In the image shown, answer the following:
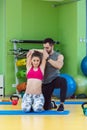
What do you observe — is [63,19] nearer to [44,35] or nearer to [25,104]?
[44,35]

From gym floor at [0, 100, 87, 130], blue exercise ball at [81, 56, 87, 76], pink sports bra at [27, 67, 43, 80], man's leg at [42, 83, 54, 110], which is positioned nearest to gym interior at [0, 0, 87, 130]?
blue exercise ball at [81, 56, 87, 76]

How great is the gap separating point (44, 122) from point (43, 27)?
18.4ft

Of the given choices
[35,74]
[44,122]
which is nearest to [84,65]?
[35,74]

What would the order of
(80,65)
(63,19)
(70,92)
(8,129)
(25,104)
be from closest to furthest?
(8,129), (25,104), (70,92), (80,65), (63,19)

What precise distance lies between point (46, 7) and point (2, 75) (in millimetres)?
2275

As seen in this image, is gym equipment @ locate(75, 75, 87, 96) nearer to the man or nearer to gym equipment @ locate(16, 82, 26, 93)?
gym equipment @ locate(16, 82, 26, 93)

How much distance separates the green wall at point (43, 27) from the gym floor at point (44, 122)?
13.4 ft

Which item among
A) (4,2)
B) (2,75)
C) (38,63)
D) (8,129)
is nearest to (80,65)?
(2,75)

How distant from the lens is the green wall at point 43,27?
8750 mm

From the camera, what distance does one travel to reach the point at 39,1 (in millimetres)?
9484

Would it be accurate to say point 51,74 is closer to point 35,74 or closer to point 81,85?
point 35,74

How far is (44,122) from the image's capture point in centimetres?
418

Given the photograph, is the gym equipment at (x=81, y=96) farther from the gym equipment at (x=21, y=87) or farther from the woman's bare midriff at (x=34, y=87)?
the woman's bare midriff at (x=34, y=87)

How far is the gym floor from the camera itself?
381 cm
